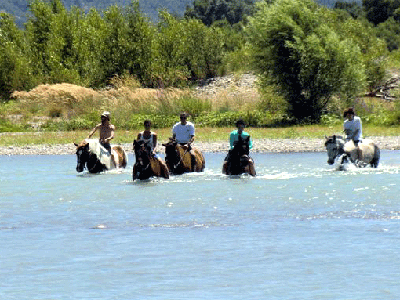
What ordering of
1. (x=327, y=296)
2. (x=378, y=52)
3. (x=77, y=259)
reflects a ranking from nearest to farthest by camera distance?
(x=327, y=296), (x=77, y=259), (x=378, y=52)

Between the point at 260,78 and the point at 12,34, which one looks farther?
the point at 12,34

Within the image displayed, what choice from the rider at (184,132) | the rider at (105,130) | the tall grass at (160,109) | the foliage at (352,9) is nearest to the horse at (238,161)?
the rider at (184,132)

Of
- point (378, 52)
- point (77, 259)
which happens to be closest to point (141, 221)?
point (77, 259)

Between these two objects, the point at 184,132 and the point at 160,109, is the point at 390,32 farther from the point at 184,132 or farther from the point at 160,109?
the point at 184,132

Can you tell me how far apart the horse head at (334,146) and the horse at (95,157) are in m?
5.61

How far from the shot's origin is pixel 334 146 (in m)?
26.6

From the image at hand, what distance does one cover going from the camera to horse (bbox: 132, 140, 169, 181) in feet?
78.3

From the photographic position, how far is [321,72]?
4519 centimetres

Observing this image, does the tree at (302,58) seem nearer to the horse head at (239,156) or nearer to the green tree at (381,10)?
the horse head at (239,156)

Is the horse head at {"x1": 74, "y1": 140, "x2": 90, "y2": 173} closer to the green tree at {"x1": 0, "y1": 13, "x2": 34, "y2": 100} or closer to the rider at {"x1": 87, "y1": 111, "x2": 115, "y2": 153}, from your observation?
A: the rider at {"x1": 87, "y1": 111, "x2": 115, "y2": 153}

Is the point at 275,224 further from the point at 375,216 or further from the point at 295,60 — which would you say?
the point at 295,60

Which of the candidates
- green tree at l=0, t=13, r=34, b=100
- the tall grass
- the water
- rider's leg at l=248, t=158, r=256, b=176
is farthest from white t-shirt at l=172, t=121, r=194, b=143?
green tree at l=0, t=13, r=34, b=100

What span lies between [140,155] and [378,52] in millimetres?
36205

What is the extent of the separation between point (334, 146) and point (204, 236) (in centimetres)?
1038
